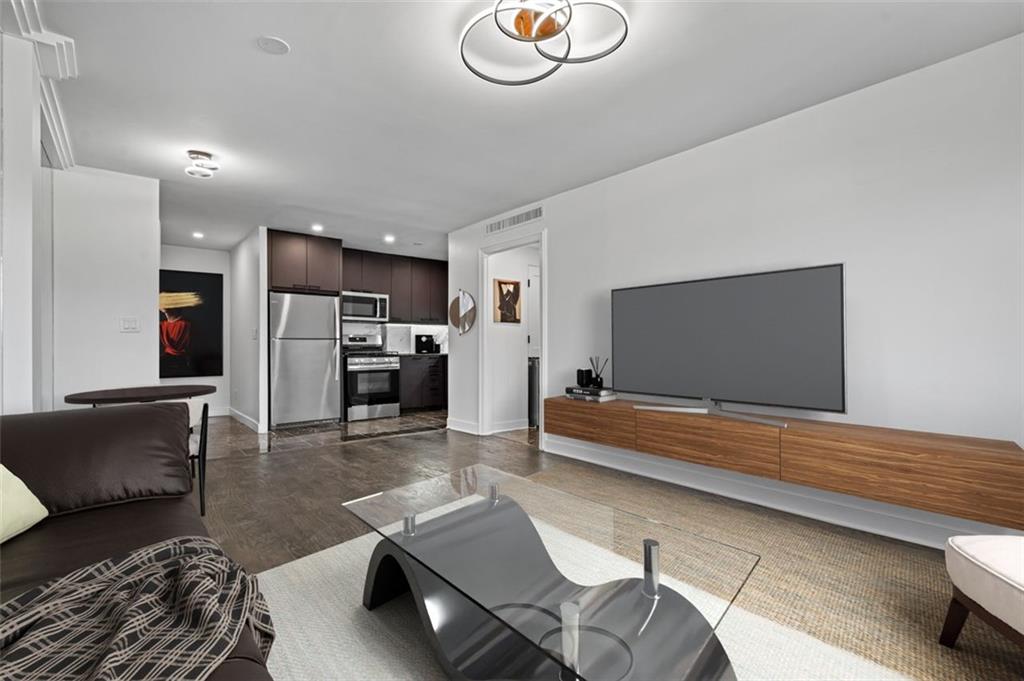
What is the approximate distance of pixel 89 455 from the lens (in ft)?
5.73

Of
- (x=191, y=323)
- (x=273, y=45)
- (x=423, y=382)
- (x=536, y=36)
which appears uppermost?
(x=273, y=45)

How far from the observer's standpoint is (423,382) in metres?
7.52

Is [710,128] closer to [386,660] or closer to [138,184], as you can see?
[386,660]

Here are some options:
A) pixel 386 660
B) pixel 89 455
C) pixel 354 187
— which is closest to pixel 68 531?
pixel 89 455

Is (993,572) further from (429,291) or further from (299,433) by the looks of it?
(429,291)

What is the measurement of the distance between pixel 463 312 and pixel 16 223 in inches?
156

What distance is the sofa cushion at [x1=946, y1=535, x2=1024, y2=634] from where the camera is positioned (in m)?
1.30

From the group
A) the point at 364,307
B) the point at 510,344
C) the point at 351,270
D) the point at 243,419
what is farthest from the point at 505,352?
the point at 243,419

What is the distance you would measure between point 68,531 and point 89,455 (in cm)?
35

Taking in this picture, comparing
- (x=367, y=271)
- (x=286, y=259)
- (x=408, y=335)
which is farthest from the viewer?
(x=408, y=335)

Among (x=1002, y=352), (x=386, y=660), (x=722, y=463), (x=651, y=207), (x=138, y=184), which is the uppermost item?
(x=138, y=184)

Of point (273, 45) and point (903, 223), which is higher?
point (273, 45)

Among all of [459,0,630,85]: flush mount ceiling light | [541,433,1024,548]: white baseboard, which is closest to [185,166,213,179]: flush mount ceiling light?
[459,0,630,85]: flush mount ceiling light

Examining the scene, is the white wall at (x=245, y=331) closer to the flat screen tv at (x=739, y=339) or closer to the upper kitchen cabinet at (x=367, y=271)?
the upper kitchen cabinet at (x=367, y=271)
